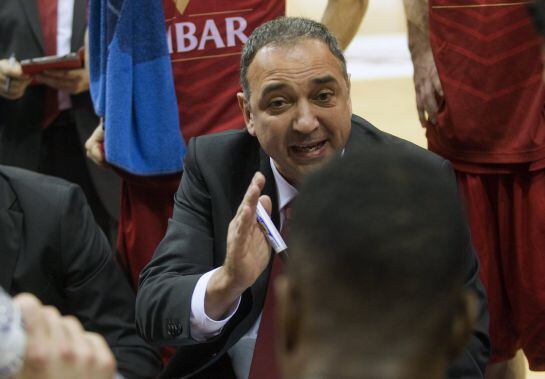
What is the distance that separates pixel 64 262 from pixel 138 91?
60 cm

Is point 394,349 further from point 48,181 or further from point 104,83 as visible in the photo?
point 104,83

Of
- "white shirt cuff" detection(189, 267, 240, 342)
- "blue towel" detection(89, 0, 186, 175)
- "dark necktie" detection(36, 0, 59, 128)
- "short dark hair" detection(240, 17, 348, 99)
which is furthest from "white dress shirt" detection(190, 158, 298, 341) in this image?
"dark necktie" detection(36, 0, 59, 128)

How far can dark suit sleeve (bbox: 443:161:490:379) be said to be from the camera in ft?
5.58

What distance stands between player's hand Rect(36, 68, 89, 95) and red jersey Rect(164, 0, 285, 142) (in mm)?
497

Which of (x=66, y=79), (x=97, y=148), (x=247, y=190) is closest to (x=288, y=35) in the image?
(x=247, y=190)

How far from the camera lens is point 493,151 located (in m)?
2.29

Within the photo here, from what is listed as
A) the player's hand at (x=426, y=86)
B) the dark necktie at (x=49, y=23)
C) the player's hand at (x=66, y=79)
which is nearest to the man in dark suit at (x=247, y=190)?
the player's hand at (x=426, y=86)

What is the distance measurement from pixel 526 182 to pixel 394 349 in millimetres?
1479

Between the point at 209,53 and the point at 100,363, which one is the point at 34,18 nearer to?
the point at 209,53

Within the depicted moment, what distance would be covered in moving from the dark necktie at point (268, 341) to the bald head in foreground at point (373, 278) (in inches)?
31.9

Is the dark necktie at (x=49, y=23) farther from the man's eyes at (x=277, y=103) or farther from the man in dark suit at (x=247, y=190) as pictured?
the man's eyes at (x=277, y=103)

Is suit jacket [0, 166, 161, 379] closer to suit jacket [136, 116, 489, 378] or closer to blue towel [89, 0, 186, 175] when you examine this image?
suit jacket [136, 116, 489, 378]

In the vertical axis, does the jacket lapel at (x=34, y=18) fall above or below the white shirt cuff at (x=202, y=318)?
above

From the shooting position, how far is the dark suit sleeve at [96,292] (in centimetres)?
203
